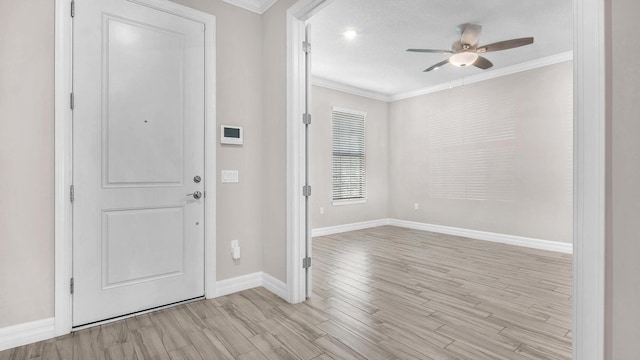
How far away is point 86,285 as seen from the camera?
215cm

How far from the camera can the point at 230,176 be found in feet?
9.15

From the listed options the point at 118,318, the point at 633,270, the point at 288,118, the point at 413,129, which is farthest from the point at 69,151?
the point at 413,129

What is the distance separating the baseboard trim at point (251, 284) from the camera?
8.90 feet

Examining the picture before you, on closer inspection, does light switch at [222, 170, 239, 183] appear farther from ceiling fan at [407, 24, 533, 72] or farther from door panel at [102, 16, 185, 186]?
ceiling fan at [407, 24, 533, 72]

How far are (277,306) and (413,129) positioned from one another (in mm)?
4937

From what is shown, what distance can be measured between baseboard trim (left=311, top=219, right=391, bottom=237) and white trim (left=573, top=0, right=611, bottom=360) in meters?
4.52

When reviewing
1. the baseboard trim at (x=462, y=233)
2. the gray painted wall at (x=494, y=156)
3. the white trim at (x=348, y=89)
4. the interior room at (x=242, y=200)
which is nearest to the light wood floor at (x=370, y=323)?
the interior room at (x=242, y=200)

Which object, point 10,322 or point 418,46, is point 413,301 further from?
point 418,46

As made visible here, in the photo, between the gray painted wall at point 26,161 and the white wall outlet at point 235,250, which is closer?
the gray painted wall at point 26,161

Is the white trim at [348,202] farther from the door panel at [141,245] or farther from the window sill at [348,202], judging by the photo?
the door panel at [141,245]

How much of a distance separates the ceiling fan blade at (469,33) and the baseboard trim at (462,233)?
10.2ft

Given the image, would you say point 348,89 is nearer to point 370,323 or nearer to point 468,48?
point 468,48

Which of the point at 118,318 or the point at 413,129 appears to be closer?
the point at 118,318

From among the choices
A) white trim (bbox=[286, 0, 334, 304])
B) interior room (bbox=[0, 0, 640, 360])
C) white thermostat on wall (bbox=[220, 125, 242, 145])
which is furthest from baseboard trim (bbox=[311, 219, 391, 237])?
white thermostat on wall (bbox=[220, 125, 242, 145])
